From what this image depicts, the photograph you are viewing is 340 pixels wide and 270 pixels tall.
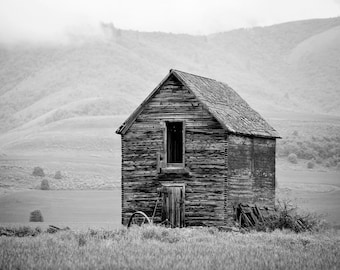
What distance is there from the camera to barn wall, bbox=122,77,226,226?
29.0 meters

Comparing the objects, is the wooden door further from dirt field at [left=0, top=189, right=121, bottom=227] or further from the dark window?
dirt field at [left=0, top=189, right=121, bottom=227]

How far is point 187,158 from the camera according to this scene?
2945cm

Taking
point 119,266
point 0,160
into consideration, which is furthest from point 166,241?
point 0,160

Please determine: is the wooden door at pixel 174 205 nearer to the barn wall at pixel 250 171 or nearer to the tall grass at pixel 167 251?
the barn wall at pixel 250 171

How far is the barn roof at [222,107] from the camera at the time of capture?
29.7 meters

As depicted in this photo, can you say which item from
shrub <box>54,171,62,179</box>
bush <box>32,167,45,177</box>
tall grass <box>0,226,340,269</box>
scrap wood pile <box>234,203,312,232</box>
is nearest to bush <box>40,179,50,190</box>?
bush <box>32,167,45,177</box>

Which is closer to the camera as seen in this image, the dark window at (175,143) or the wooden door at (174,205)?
the wooden door at (174,205)

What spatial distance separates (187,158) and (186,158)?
0.13ft

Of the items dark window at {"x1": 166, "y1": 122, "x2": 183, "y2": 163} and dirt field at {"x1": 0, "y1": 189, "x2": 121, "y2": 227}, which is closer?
dark window at {"x1": 166, "y1": 122, "x2": 183, "y2": 163}

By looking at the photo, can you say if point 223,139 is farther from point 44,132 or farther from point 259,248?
point 44,132

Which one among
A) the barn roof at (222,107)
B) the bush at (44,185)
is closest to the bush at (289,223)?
the barn roof at (222,107)

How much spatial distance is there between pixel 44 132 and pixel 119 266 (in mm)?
129330

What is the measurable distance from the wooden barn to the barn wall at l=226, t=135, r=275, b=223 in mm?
40

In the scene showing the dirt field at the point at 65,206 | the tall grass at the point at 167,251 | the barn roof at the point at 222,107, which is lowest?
the dirt field at the point at 65,206
